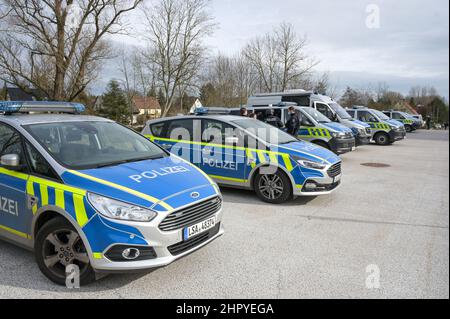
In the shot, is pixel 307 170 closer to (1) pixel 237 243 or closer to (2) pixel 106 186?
(1) pixel 237 243

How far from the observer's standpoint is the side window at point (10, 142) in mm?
3566

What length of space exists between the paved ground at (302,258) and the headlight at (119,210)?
75 cm

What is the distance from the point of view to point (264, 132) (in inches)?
257

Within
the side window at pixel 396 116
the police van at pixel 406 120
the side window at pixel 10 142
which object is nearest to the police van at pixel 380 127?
the side window at pixel 396 116

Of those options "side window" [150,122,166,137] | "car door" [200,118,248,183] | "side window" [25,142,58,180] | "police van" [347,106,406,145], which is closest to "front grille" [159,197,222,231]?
"side window" [25,142,58,180]

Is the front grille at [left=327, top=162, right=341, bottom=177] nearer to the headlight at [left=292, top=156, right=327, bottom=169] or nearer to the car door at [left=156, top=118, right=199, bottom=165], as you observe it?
the headlight at [left=292, top=156, right=327, bottom=169]

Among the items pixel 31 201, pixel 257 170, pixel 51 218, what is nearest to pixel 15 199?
pixel 31 201

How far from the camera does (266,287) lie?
125 inches

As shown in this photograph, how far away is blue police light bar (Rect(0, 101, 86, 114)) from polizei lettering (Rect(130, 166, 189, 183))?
2.05m

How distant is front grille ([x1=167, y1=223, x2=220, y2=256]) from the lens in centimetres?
309

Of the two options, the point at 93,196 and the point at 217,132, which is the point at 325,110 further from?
the point at 93,196

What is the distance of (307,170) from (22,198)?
4230mm

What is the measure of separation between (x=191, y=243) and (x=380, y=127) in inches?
641

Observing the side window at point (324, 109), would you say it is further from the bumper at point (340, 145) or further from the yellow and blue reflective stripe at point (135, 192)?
the yellow and blue reflective stripe at point (135, 192)
